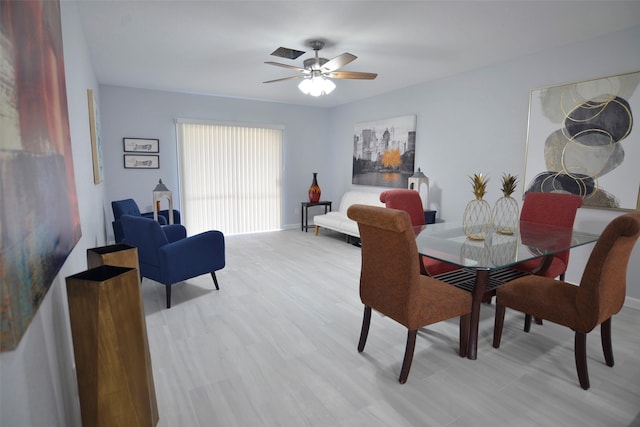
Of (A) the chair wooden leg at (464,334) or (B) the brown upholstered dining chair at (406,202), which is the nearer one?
(A) the chair wooden leg at (464,334)

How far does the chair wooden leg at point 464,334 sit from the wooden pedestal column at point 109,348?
1.83 meters

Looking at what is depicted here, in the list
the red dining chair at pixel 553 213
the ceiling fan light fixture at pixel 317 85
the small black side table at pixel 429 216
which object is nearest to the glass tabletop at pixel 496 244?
the red dining chair at pixel 553 213

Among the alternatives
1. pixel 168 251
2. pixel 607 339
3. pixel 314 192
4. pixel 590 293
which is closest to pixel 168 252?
pixel 168 251

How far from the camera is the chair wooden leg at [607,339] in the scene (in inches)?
79.0

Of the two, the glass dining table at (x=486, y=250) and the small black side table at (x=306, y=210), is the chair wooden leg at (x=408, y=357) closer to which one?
the glass dining table at (x=486, y=250)

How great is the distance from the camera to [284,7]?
247 centimetres

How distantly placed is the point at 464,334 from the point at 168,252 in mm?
2398

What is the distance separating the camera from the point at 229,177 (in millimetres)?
5902

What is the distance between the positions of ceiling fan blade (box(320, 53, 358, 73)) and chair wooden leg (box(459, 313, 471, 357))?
2199mm

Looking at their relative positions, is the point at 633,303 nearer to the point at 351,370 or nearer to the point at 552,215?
the point at 552,215

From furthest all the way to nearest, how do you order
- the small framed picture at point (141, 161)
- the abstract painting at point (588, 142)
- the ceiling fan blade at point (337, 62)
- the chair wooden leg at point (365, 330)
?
the small framed picture at point (141, 161), the abstract painting at point (588, 142), the ceiling fan blade at point (337, 62), the chair wooden leg at point (365, 330)

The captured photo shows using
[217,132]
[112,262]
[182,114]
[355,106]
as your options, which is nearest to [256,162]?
[217,132]

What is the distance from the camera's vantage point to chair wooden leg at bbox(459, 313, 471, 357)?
6.97 feet

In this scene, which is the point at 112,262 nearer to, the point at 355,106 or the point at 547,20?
the point at 547,20
